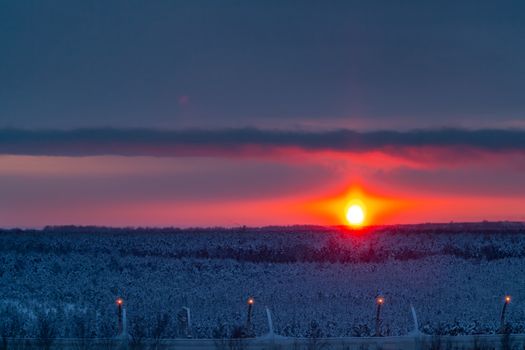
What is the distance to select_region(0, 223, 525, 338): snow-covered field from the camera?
80.9ft

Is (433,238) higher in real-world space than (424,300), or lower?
higher

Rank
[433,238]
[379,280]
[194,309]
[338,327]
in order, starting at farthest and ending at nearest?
[433,238] < [379,280] < [194,309] < [338,327]

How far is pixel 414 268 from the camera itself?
4203cm

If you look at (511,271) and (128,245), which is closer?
(511,271)

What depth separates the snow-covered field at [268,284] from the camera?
2466 centimetres

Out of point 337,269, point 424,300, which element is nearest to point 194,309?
point 424,300

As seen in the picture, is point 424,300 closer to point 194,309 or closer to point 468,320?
point 468,320

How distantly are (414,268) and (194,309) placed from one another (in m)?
17.0

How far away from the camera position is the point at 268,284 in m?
36.5

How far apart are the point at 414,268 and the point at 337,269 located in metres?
3.87

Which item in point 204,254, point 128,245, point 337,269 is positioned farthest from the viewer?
point 128,245

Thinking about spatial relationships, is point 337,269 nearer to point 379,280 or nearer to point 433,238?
point 379,280

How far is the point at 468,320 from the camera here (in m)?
25.4

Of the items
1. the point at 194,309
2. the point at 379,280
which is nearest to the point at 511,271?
the point at 379,280
